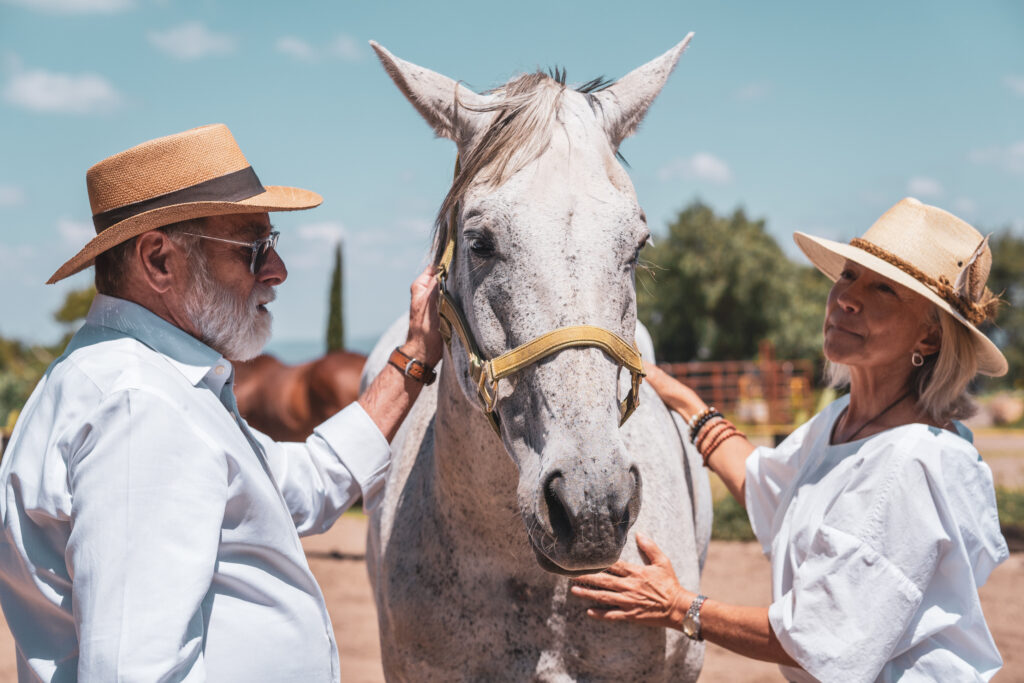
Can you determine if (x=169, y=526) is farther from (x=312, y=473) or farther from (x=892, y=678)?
(x=892, y=678)

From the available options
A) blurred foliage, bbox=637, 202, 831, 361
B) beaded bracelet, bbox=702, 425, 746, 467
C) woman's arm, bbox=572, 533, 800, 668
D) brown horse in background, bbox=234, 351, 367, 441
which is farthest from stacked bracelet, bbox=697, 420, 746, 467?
blurred foliage, bbox=637, 202, 831, 361

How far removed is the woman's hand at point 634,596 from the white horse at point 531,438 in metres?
0.06

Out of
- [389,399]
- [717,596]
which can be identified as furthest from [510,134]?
[717,596]

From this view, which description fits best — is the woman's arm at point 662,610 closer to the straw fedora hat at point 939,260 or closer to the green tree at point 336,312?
the straw fedora hat at point 939,260

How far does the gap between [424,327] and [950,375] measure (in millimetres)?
1505

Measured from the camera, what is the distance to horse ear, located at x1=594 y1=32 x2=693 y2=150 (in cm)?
222

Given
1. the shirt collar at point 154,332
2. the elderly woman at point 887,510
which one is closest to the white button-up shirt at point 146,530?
the shirt collar at point 154,332

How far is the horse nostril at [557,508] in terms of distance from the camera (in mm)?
1586

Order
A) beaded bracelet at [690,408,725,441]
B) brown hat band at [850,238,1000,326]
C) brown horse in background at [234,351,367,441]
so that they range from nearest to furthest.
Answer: brown hat band at [850,238,1000,326] → beaded bracelet at [690,408,725,441] → brown horse in background at [234,351,367,441]

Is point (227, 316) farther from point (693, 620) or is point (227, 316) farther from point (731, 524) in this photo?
point (731, 524)

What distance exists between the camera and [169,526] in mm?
1427

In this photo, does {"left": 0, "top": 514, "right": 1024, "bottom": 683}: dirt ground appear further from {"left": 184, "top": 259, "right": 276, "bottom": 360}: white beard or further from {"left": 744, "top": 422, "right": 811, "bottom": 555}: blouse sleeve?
{"left": 184, "top": 259, "right": 276, "bottom": 360}: white beard

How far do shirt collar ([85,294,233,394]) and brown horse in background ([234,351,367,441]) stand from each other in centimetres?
854

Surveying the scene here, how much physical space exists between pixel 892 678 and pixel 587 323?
1.26 metres
